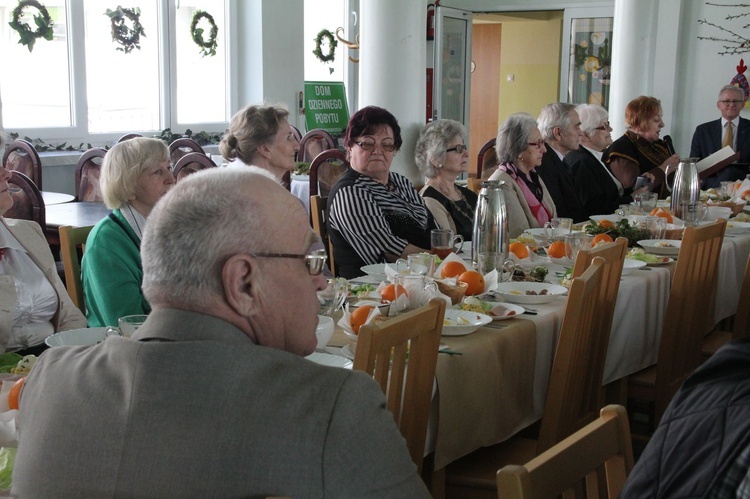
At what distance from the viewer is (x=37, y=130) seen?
263 inches

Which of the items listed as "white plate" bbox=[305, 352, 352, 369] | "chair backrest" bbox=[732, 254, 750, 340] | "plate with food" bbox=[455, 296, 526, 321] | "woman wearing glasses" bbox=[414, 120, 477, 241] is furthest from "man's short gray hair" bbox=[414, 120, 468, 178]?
"white plate" bbox=[305, 352, 352, 369]

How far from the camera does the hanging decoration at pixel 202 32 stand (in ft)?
25.9

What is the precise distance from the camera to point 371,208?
11.3 feet

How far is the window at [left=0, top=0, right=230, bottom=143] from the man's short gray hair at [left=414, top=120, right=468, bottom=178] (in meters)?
3.76

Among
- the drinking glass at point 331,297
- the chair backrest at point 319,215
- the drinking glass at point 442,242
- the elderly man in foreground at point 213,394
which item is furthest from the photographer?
the chair backrest at point 319,215

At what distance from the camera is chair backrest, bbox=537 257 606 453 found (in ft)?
7.18

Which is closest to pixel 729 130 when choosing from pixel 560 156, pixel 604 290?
pixel 560 156

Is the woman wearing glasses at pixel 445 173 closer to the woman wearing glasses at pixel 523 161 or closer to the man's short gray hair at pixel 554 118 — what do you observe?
the woman wearing glasses at pixel 523 161

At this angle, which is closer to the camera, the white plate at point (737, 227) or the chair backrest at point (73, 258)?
the chair backrest at point (73, 258)

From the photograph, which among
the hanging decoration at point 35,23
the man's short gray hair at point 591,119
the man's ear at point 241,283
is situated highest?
the hanging decoration at point 35,23

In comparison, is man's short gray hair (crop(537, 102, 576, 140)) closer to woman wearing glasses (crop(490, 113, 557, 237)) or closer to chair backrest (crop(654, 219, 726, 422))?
woman wearing glasses (crop(490, 113, 557, 237))

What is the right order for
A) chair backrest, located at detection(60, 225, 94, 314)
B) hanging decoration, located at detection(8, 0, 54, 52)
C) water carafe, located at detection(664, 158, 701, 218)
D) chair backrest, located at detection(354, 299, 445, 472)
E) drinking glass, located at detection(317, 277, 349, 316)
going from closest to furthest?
1. chair backrest, located at detection(354, 299, 445, 472)
2. drinking glass, located at detection(317, 277, 349, 316)
3. chair backrest, located at detection(60, 225, 94, 314)
4. water carafe, located at detection(664, 158, 701, 218)
5. hanging decoration, located at detection(8, 0, 54, 52)

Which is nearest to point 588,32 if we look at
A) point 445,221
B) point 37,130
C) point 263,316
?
point 37,130

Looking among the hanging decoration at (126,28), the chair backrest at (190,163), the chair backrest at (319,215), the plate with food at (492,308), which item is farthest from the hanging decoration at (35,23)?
the plate with food at (492,308)
